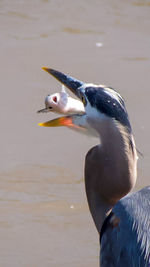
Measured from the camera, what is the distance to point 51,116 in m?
4.79

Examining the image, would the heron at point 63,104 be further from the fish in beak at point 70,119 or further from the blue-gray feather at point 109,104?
the blue-gray feather at point 109,104

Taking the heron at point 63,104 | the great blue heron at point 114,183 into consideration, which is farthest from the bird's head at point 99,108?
the heron at point 63,104

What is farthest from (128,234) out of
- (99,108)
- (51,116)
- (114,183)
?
(51,116)

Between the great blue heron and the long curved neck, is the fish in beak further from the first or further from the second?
the long curved neck

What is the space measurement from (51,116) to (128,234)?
6.90 feet

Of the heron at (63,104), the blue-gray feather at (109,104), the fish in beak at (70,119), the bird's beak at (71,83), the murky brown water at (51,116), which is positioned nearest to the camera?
the blue-gray feather at (109,104)

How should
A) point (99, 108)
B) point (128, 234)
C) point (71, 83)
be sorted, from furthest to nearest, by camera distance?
point (71, 83) < point (99, 108) < point (128, 234)

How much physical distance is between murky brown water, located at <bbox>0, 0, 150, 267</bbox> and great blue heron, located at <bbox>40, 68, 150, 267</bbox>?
0.52m

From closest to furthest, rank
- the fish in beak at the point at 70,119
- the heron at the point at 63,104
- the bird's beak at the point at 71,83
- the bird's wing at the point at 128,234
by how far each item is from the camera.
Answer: the bird's wing at the point at 128,234, the fish in beak at the point at 70,119, the bird's beak at the point at 71,83, the heron at the point at 63,104

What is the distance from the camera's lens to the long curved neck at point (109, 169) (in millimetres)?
2963

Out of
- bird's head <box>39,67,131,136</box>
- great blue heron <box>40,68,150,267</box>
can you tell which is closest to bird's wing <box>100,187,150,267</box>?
great blue heron <box>40,68,150,267</box>

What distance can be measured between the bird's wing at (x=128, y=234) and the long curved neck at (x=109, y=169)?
0.39 feet

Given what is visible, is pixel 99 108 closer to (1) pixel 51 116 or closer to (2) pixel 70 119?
(2) pixel 70 119

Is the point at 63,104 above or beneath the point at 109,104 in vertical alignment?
beneath
